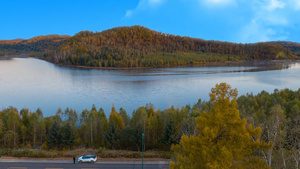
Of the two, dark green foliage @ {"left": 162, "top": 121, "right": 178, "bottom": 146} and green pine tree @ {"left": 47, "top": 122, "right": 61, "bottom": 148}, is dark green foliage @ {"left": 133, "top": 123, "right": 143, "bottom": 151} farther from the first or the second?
green pine tree @ {"left": 47, "top": 122, "right": 61, "bottom": 148}

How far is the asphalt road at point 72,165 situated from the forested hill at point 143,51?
85.6 metres

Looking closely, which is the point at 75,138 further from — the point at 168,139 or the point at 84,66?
the point at 84,66

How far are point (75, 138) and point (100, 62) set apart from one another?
81.5 metres

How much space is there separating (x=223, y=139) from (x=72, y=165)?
445 inches

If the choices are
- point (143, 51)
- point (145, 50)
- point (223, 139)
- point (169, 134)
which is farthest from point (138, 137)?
point (145, 50)

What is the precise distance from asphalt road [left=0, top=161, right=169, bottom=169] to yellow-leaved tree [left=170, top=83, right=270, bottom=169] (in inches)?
306

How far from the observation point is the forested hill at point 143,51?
108588 mm

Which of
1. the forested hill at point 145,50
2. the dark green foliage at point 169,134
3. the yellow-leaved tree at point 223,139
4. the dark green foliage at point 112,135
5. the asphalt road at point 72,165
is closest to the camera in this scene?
the yellow-leaved tree at point 223,139

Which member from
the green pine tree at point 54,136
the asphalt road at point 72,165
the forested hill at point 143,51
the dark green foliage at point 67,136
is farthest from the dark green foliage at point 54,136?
the forested hill at point 143,51

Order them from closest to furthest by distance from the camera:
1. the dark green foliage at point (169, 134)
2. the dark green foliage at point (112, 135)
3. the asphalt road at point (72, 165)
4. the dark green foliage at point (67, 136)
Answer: the asphalt road at point (72, 165)
the dark green foliage at point (169, 134)
the dark green foliage at point (112, 135)
the dark green foliage at point (67, 136)

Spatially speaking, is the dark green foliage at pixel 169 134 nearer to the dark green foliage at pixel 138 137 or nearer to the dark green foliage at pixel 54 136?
the dark green foliage at pixel 138 137

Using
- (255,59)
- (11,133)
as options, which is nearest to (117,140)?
(11,133)

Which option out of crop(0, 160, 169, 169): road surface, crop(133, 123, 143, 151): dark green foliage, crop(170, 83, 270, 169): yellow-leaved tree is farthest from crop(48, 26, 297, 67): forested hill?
crop(170, 83, 270, 169): yellow-leaved tree

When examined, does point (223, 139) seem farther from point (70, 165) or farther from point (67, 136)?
point (67, 136)
